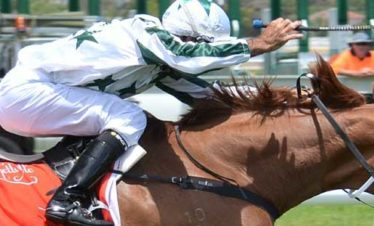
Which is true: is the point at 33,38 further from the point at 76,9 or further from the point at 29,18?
the point at 76,9

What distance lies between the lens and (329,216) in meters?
8.11

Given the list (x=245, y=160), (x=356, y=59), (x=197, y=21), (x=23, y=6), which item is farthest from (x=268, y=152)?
(x=23, y=6)

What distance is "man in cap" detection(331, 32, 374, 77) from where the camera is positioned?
10.5m

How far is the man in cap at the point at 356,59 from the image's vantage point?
10.5 metres

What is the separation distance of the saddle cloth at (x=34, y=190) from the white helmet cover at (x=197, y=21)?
1.93ft

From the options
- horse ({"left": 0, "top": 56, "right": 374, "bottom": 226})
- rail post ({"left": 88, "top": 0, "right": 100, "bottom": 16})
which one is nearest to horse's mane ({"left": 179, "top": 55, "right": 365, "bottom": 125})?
horse ({"left": 0, "top": 56, "right": 374, "bottom": 226})

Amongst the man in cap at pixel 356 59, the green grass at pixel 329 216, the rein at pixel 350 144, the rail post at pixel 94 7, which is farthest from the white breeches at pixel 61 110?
the rail post at pixel 94 7

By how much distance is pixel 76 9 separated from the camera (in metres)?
14.9

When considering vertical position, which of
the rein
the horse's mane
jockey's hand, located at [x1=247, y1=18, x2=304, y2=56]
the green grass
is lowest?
the green grass

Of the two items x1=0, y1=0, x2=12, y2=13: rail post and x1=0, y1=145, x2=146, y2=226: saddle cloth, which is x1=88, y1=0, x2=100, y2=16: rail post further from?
x1=0, y1=145, x2=146, y2=226: saddle cloth

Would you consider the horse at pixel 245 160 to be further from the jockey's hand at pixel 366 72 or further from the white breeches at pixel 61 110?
the jockey's hand at pixel 366 72

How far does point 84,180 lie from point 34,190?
10.4 inches

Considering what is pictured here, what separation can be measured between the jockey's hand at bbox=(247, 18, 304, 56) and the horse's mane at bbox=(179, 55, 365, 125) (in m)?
0.31

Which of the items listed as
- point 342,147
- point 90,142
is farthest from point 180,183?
point 342,147
